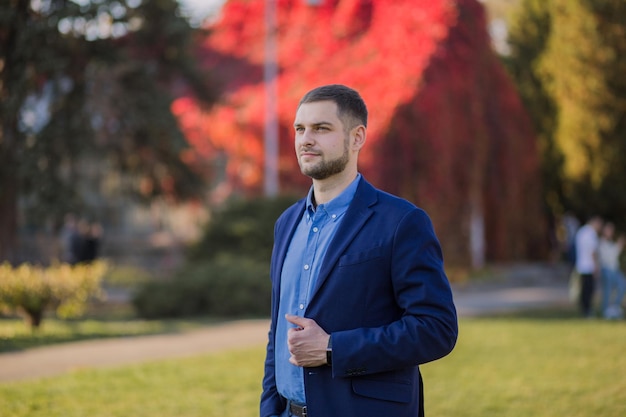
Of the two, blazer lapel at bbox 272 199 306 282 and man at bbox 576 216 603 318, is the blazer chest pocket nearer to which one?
blazer lapel at bbox 272 199 306 282

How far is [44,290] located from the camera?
11.9 meters

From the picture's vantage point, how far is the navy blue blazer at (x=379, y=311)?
2.85 m

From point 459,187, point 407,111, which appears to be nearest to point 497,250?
point 459,187

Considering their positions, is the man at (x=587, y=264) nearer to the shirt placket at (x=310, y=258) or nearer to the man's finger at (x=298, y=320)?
the shirt placket at (x=310, y=258)

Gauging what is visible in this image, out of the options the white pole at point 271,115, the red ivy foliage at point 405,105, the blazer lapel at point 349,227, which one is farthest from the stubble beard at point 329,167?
the white pole at point 271,115

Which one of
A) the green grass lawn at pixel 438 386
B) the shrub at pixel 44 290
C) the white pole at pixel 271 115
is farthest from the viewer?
the white pole at pixel 271 115

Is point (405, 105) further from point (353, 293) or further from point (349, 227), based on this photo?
point (353, 293)

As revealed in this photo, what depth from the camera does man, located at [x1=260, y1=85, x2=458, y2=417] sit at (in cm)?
286

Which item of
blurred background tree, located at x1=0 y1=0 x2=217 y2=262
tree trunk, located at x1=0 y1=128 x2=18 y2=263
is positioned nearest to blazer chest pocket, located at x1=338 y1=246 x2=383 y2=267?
blurred background tree, located at x1=0 y1=0 x2=217 y2=262

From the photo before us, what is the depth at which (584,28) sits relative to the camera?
87.5ft

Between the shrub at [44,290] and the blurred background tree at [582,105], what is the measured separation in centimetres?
1931

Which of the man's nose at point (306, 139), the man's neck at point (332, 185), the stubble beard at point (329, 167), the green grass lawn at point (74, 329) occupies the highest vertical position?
the man's nose at point (306, 139)

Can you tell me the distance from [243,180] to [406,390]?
20.8 meters

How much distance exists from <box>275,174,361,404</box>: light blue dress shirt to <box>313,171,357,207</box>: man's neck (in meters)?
0.02
